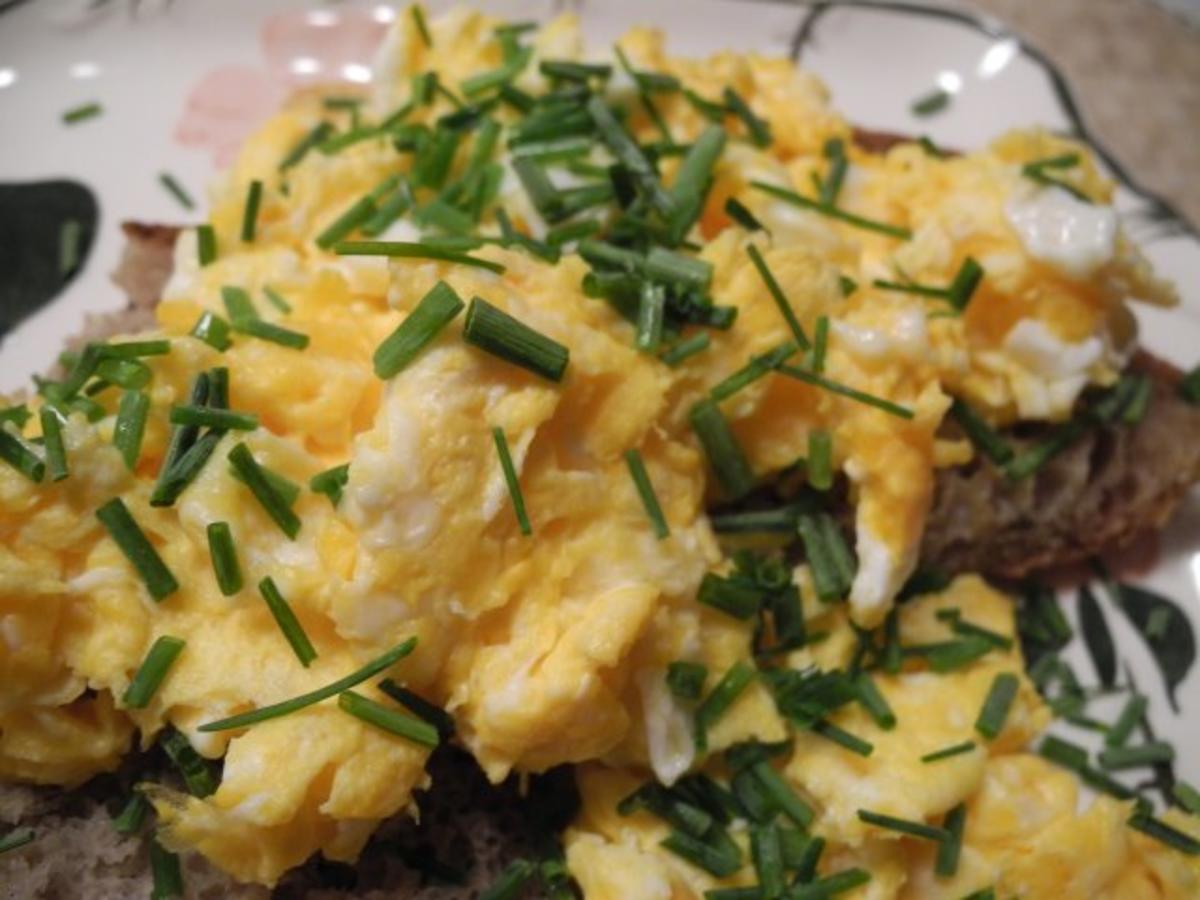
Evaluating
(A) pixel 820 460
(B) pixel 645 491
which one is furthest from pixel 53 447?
(A) pixel 820 460

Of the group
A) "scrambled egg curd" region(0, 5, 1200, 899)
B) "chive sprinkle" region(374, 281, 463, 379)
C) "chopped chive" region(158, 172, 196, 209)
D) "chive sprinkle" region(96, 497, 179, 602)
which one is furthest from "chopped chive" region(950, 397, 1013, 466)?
"chopped chive" region(158, 172, 196, 209)

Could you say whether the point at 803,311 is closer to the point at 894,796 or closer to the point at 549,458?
the point at 549,458

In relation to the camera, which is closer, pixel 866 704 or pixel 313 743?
pixel 313 743

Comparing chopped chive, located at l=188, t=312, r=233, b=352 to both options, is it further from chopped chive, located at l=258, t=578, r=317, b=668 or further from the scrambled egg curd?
chopped chive, located at l=258, t=578, r=317, b=668

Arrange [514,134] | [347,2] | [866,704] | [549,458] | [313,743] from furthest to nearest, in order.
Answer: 1. [347,2]
2. [514,134]
3. [866,704]
4. [549,458]
5. [313,743]

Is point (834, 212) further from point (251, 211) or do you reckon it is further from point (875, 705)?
point (251, 211)

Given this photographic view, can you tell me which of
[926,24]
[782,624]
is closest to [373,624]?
[782,624]

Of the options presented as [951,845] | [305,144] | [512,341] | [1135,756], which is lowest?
[1135,756]
